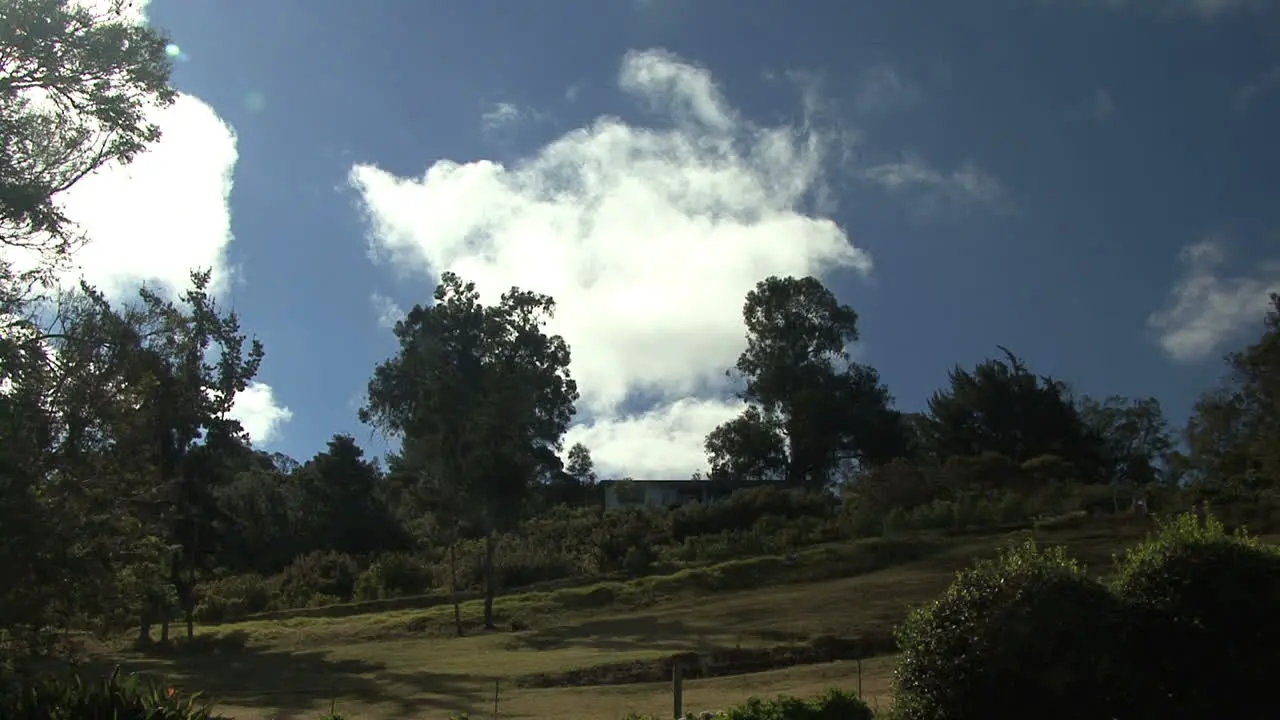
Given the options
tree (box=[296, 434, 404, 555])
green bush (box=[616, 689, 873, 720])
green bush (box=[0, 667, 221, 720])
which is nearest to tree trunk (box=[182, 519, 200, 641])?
tree (box=[296, 434, 404, 555])

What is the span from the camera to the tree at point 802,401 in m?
61.1

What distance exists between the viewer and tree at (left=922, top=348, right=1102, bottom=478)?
5888 centimetres

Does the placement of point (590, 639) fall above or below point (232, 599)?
below

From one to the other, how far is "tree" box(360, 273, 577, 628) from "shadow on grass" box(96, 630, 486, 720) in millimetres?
9345

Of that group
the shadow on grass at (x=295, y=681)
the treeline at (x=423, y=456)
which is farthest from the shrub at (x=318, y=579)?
the shadow on grass at (x=295, y=681)

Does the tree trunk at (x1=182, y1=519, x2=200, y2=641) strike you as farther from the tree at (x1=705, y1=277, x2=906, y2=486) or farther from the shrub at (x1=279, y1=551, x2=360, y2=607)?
the tree at (x1=705, y1=277, x2=906, y2=486)

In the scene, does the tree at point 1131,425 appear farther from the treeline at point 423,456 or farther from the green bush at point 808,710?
the green bush at point 808,710

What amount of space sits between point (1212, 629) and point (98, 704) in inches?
392

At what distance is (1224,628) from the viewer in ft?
34.3

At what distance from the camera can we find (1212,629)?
1045 centimetres

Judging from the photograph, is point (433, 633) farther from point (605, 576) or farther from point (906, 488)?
point (906, 488)

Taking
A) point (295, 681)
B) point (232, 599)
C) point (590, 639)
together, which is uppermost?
point (232, 599)

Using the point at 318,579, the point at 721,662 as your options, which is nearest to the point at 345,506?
the point at 318,579

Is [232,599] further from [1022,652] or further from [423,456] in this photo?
[1022,652]
